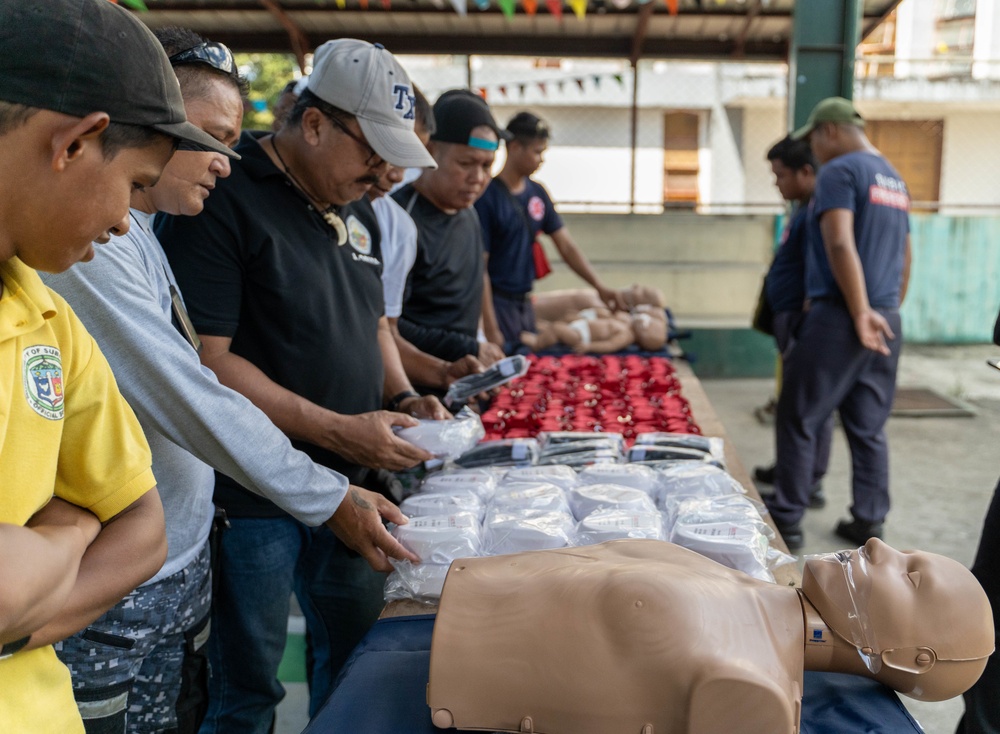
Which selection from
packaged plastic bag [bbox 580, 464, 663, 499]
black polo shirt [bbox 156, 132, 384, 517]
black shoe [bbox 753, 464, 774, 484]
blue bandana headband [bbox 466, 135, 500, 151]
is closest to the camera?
black polo shirt [bbox 156, 132, 384, 517]

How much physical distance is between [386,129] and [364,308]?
43 cm

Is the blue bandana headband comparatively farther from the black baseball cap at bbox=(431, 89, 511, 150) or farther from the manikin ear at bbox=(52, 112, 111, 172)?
the manikin ear at bbox=(52, 112, 111, 172)

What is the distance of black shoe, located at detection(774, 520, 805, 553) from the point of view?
12.7 ft

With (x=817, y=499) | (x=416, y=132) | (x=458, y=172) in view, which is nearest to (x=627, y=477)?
(x=416, y=132)

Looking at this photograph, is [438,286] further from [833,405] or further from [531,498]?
[833,405]

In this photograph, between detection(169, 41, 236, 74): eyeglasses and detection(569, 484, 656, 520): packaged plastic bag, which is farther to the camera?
detection(569, 484, 656, 520): packaged plastic bag

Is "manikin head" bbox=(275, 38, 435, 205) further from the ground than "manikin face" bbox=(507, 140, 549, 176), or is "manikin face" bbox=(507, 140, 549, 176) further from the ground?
"manikin face" bbox=(507, 140, 549, 176)

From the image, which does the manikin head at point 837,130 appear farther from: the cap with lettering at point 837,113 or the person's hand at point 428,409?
the person's hand at point 428,409

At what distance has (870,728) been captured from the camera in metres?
1.20

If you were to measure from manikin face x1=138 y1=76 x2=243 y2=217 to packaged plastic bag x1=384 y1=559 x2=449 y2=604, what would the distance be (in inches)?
30.1

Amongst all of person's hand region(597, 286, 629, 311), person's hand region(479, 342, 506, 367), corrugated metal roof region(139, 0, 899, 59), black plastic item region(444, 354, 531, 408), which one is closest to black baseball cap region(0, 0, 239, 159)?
black plastic item region(444, 354, 531, 408)

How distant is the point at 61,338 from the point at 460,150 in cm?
224

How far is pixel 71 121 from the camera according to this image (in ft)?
2.53

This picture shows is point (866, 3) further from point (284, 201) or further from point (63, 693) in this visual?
point (63, 693)
